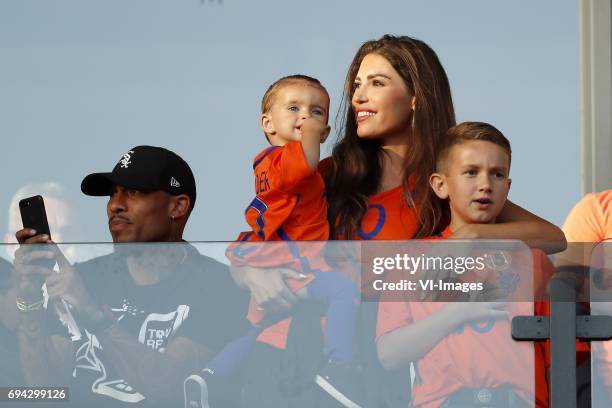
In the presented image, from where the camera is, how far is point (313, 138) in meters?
3.09

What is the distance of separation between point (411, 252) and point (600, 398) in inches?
22.0

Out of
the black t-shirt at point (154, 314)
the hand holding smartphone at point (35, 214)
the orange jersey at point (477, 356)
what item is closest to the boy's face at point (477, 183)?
the orange jersey at point (477, 356)

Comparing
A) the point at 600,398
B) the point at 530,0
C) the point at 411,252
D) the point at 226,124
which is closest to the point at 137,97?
the point at 226,124

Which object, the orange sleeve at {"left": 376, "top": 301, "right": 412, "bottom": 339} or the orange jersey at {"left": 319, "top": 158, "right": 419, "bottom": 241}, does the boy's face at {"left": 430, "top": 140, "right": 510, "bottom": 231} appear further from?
the orange sleeve at {"left": 376, "top": 301, "right": 412, "bottom": 339}

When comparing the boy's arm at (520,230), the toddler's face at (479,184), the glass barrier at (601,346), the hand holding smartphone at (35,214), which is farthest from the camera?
the hand holding smartphone at (35,214)

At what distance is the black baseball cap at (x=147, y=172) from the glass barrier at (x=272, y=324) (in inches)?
9.3

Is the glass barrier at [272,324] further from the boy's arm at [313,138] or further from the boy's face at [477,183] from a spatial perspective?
the boy's arm at [313,138]

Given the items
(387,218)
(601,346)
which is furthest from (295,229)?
(601,346)

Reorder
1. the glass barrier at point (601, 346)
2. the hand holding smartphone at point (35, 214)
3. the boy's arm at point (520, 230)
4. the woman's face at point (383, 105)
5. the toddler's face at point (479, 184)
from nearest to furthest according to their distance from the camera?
1. the glass barrier at point (601, 346)
2. the boy's arm at point (520, 230)
3. the toddler's face at point (479, 184)
4. the hand holding smartphone at point (35, 214)
5. the woman's face at point (383, 105)

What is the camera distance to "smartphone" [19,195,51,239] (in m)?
3.00

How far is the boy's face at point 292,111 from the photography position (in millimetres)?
3086

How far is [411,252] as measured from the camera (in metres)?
2.75

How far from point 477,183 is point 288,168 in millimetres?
495

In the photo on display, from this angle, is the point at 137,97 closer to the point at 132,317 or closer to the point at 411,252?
the point at 132,317
